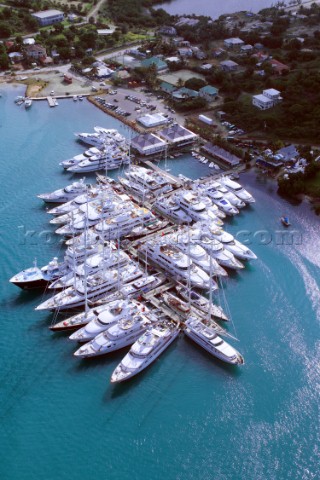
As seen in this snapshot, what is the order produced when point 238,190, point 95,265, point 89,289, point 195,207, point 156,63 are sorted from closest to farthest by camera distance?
point 89,289, point 95,265, point 195,207, point 238,190, point 156,63

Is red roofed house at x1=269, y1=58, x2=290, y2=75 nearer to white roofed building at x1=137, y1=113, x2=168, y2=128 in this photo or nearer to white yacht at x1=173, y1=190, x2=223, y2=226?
white roofed building at x1=137, y1=113, x2=168, y2=128

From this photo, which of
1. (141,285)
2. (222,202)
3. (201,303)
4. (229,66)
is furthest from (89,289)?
(229,66)

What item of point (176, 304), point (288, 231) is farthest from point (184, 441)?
point (288, 231)

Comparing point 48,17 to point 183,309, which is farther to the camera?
point 48,17

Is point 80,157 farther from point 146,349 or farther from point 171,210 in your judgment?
point 146,349

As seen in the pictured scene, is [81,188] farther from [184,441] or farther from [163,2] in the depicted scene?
[163,2]

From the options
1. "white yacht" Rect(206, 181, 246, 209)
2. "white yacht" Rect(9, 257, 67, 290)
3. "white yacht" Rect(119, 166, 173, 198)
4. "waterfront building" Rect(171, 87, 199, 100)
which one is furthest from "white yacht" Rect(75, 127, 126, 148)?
"white yacht" Rect(9, 257, 67, 290)
